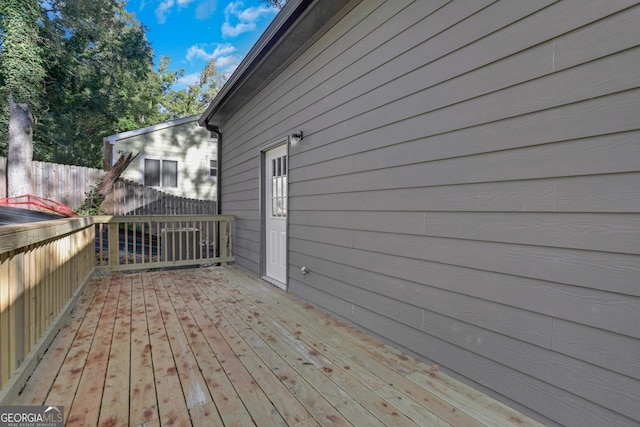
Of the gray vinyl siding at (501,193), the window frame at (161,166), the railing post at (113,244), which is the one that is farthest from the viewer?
the window frame at (161,166)

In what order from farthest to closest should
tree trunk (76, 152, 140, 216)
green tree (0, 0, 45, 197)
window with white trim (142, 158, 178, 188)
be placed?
window with white trim (142, 158, 178, 188) → green tree (0, 0, 45, 197) → tree trunk (76, 152, 140, 216)

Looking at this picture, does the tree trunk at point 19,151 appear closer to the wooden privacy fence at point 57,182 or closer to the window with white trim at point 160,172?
the wooden privacy fence at point 57,182

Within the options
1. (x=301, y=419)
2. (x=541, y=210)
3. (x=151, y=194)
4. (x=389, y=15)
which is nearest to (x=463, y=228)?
(x=541, y=210)

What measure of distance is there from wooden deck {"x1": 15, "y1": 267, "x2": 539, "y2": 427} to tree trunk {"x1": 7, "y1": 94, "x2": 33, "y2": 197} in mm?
6457

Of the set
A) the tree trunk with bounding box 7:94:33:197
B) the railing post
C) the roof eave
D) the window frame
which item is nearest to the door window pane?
the roof eave

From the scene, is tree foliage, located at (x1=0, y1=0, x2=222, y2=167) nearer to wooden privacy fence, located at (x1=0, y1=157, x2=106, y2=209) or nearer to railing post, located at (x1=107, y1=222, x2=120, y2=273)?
wooden privacy fence, located at (x1=0, y1=157, x2=106, y2=209)

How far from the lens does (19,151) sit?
25.7 ft

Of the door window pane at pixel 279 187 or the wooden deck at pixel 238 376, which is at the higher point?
the door window pane at pixel 279 187

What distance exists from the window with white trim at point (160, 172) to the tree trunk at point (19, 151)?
272cm

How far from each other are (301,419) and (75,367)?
1.59 metres

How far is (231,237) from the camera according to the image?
5797mm

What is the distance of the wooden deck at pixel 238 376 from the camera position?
1.54 metres

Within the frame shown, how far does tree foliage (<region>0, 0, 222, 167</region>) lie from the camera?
802 centimetres

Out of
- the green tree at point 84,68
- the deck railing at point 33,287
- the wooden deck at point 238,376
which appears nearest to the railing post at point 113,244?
the deck railing at point 33,287
